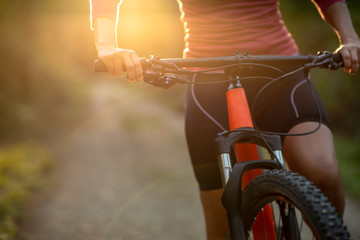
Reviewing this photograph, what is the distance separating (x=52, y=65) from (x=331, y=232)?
1554 centimetres

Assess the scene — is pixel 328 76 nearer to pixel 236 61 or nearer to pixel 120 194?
pixel 120 194

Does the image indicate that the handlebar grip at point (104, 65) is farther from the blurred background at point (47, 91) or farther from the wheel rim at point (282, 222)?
the blurred background at point (47, 91)

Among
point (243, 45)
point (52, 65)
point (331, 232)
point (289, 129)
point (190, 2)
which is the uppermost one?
point (52, 65)

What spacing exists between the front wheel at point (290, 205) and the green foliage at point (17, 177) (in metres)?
3.37

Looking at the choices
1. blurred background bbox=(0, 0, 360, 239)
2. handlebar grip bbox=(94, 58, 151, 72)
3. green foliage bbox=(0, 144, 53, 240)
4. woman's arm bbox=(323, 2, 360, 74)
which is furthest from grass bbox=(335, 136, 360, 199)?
handlebar grip bbox=(94, 58, 151, 72)

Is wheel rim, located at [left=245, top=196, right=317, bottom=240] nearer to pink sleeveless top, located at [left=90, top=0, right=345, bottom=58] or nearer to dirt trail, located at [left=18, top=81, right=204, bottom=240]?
pink sleeveless top, located at [left=90, top=0, right=345, bottom=58]

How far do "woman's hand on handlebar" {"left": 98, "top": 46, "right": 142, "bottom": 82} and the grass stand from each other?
14.6ft

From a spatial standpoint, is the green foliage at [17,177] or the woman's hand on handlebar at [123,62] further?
the green foliage at [17,177]

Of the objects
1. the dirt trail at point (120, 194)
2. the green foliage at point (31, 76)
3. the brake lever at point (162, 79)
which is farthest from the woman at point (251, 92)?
the green foliage at point (31, 76)

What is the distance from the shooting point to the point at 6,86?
36.3 feet

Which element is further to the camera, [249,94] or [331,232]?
[249,94]

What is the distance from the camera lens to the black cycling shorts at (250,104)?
1782mm

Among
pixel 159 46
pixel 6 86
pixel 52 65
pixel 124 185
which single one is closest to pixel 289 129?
pixel 124 185

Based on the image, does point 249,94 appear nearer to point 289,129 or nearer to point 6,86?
point 289,129
